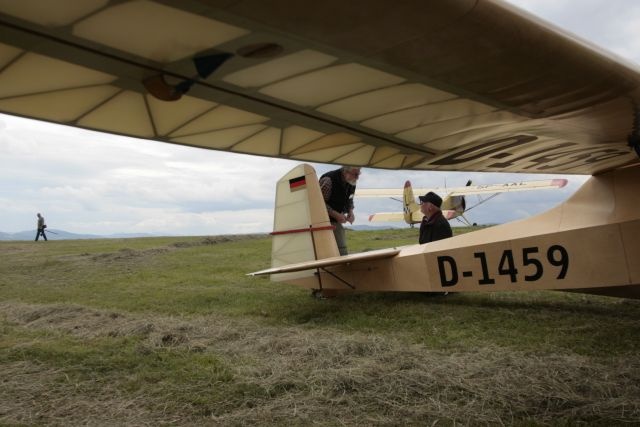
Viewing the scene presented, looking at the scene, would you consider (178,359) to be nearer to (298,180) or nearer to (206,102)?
(206,102)

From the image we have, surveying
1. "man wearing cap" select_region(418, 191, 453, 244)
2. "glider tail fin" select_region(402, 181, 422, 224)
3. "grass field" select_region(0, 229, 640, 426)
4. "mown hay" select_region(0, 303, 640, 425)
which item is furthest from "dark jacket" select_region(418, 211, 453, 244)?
"glider tail fin" select_region(402, 181, 422, 224)

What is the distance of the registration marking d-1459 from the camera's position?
4.61 m

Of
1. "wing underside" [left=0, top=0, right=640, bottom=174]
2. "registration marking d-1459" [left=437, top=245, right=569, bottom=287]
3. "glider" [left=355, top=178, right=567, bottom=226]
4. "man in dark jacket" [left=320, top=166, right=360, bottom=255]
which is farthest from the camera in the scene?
"glider" [left=355, top=178, right=567, bottom=226]

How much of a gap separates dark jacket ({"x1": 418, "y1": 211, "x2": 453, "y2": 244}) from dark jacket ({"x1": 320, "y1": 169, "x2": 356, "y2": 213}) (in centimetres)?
132

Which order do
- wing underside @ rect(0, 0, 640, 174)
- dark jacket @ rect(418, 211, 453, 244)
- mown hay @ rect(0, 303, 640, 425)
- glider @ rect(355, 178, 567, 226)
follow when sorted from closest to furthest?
wing underside @ rect(0, 0, 640, 174)
mown hay @ rect(0, 303, 640, 425)
dark jacket @ rect(418, 211, 453, 244)
glider @ rect(355, 178, 567, 226)

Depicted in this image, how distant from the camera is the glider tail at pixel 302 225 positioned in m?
6.68

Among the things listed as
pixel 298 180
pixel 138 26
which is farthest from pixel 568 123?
pixel 298 180

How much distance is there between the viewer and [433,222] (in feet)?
23.9

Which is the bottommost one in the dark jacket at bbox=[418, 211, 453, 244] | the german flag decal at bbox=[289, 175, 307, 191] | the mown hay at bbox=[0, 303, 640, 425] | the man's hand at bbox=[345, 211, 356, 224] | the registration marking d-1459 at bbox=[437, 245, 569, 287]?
the mown hay at bbox=[0, 303, 640, 425]

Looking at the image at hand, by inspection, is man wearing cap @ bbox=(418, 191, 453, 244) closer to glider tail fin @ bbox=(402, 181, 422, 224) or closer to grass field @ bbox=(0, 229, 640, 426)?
grass field @ bbox=(0, 229, 640, 426)

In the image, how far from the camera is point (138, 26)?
55.4 inches

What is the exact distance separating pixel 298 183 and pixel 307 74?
508cm

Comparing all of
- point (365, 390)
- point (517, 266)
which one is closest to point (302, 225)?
point (517, 266)

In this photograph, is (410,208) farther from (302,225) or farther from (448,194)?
(302,225)
